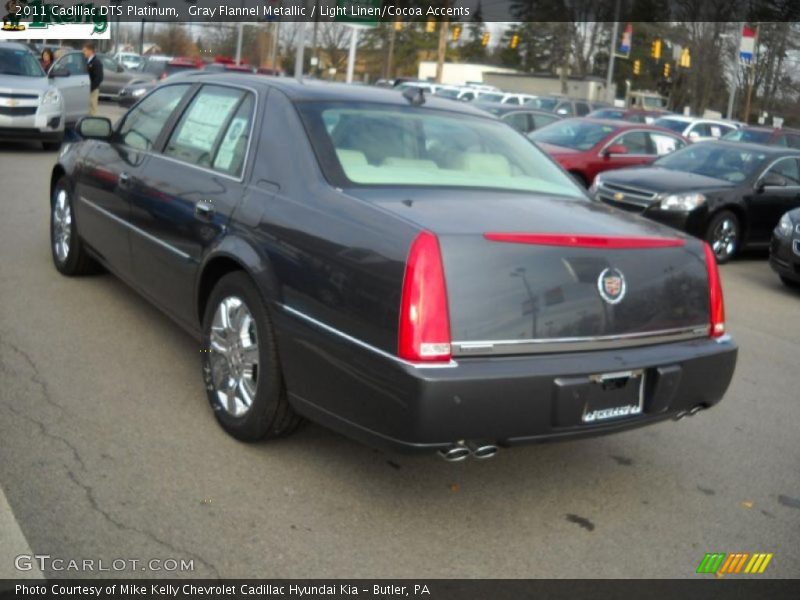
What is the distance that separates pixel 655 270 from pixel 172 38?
7605 centimetres

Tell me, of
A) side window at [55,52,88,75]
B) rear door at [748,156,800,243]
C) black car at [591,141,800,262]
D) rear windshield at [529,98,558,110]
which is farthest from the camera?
rear windshield at [529,98,558,110]

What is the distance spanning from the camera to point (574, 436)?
3598mm

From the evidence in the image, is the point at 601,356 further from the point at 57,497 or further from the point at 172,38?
the point at 172,38

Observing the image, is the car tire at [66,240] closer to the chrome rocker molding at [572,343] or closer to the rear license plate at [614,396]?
the chrome rocker molding at [572,343]

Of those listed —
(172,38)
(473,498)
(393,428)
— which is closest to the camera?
(393,428)

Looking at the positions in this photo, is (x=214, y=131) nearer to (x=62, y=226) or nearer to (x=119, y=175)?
(x=119, y=175)

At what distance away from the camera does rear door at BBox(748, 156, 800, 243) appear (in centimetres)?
1152

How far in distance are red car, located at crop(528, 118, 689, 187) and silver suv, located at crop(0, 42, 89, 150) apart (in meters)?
7.71

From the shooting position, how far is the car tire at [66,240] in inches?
267

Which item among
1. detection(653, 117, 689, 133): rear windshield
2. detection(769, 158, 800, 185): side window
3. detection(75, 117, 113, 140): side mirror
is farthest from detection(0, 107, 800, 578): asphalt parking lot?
detection(653, 117, 689, 133): rear windshield

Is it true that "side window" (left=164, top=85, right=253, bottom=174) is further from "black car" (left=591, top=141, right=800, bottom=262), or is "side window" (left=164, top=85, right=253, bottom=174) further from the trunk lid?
"black car" (left=591, top=141, right=800, bottom=262)

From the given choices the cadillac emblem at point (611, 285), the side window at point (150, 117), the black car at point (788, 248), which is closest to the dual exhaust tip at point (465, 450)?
the cadillac emblem at point (611, 285)

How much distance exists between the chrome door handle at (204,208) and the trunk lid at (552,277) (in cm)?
97

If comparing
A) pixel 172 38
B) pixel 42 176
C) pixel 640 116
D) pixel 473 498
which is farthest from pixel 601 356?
pixel 172 38
